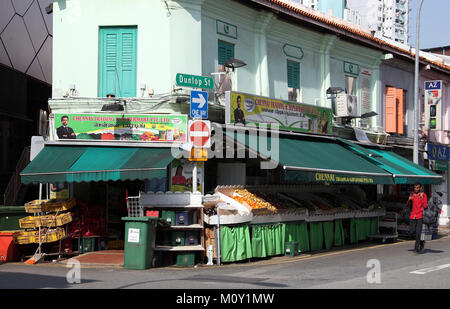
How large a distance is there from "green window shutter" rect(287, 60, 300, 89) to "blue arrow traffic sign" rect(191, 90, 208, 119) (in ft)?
20.8

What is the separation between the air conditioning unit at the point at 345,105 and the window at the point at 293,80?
6.03ft

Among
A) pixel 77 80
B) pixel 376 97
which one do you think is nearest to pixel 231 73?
pixel 77 80

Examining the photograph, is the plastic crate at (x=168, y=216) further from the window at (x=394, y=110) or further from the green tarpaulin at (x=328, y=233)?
the window at (x=394, y=110)

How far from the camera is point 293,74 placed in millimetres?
20703

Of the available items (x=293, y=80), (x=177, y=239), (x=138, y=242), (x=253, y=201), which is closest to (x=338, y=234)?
(x=253, y=201)

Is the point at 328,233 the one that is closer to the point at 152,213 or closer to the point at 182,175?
the point at 182,175

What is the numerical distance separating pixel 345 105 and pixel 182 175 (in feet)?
29.2

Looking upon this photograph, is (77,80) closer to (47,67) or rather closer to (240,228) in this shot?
(240,228)

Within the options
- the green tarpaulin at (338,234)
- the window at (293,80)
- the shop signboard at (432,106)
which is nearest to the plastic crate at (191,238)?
the green tarpaulin at (338,234)

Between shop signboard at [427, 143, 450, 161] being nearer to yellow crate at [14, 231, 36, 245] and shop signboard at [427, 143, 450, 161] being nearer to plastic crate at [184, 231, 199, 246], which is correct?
plastic crate at [184, 231, 199, 246]

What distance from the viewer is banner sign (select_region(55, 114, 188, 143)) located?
15.5 metres

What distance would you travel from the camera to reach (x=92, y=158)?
14.8 metres
